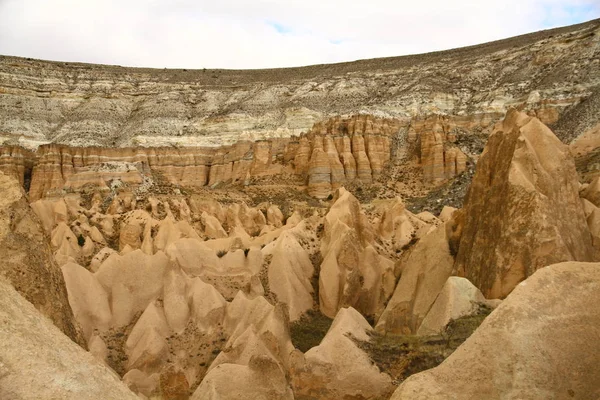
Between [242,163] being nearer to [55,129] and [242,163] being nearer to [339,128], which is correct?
[339,128]

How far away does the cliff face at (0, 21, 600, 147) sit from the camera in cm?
5606

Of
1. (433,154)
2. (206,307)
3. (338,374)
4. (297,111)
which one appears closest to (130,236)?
(206,307)

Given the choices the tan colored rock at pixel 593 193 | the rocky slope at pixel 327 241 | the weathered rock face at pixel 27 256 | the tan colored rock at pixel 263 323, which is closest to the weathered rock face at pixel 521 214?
the rocky slope at pixel 327 241

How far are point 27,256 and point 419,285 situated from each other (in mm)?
11360

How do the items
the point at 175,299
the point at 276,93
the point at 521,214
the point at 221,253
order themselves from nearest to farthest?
the point at 521,214, the point at 175,299, the point at 221,253, the point at 276,93

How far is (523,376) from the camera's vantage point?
22.2ft

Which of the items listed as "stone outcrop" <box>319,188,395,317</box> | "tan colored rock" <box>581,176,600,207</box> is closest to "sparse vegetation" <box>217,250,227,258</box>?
"stone outcrop" <box>319,188,395,317</box>

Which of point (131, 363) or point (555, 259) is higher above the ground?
point (555, 259)

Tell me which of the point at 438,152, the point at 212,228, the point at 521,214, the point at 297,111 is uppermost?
the point at 297,111

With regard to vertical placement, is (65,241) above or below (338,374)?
below

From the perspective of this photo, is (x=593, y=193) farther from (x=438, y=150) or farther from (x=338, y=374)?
(x=438, y=150)

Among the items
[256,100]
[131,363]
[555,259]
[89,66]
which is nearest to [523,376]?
[555,259]

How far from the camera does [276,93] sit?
67.1 m

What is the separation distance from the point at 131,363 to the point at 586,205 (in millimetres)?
11903
